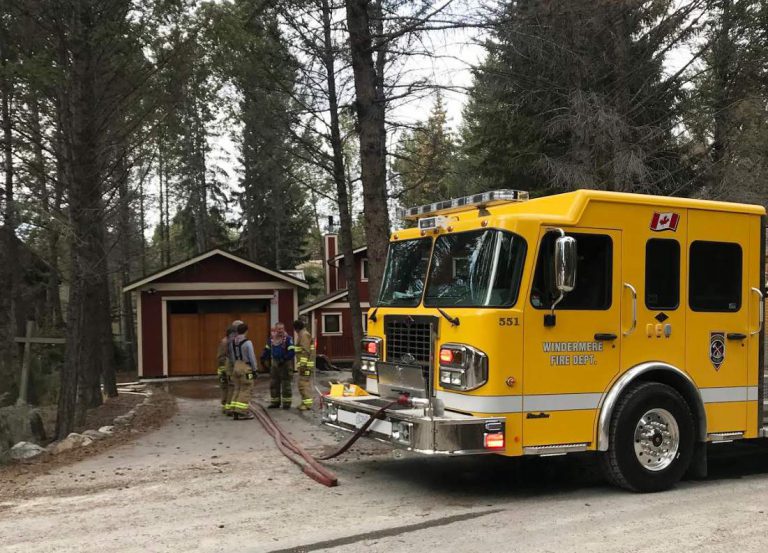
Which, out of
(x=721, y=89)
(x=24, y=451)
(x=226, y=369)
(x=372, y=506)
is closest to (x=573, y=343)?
(x=372, y=506)

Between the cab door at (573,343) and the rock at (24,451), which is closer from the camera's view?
the cab door at (573,343)

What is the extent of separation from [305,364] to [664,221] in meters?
7.60

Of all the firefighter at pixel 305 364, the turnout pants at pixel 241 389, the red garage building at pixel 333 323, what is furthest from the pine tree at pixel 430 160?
the red garage building at pixel 333 323

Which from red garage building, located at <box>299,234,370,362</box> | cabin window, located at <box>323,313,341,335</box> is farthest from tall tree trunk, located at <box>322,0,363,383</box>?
cabin window, located at <box>323,313,341,335</box>

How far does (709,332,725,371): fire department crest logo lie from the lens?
22.1 feet

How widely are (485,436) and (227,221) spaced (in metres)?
43.1

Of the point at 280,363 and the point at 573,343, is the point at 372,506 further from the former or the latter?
the point at 280,363

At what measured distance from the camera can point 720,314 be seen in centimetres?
682

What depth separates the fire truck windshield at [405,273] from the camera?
7047mm

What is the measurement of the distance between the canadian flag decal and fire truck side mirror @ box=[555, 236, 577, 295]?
4.31ft

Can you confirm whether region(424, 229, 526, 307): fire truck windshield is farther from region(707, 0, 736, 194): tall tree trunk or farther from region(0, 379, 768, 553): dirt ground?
region(707, 0, 736, 194): tall tree trunk

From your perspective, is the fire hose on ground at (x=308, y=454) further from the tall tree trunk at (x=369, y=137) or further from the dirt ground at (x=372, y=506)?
the tall tree trunk at (x=369, y=137)

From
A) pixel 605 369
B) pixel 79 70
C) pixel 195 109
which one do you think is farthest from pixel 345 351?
pixel 605 369

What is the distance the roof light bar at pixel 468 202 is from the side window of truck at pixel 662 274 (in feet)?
4.35
